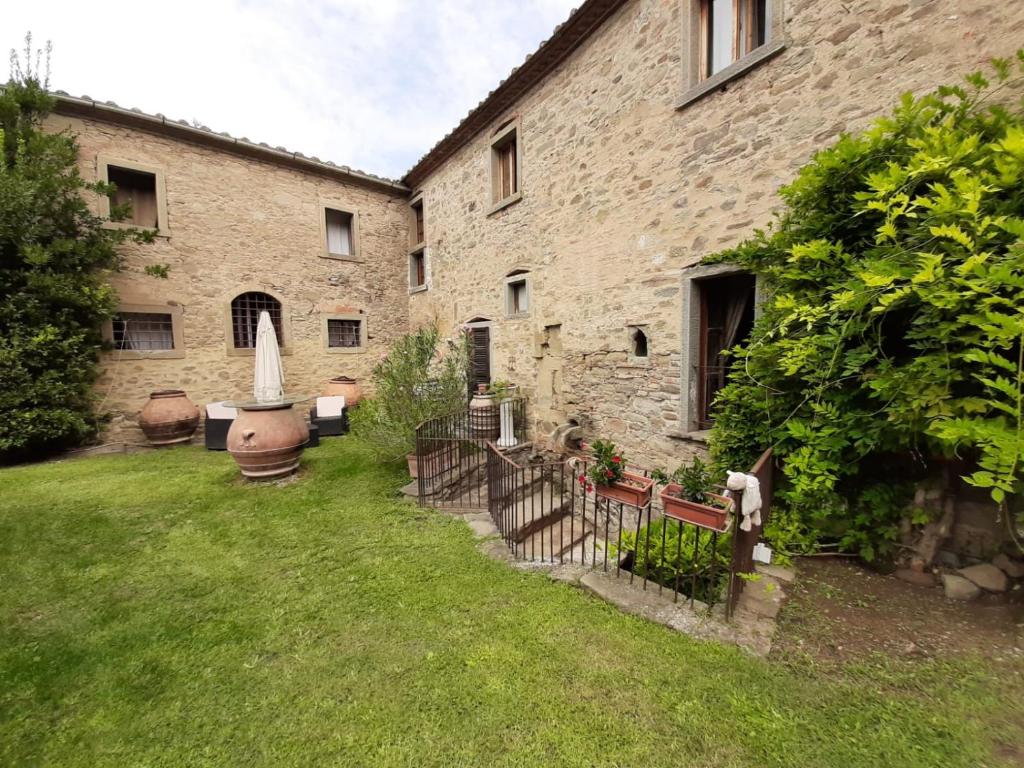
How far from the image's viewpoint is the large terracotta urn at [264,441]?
5680 millimetres

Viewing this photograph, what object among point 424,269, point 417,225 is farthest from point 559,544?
point 417,225

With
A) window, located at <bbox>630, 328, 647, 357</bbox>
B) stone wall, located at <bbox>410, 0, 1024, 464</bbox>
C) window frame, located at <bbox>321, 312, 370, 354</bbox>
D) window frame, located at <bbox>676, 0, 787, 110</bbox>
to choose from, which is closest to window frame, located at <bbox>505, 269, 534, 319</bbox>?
stone wall, located at <bbox>410, 0, 1024, 464</bbox>

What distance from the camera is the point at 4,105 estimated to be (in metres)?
6.38

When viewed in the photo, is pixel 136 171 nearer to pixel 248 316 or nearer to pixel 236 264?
pixel 236 264

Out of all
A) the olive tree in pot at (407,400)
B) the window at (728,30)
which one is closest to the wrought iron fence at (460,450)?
the olive tree in pot at (407,400)

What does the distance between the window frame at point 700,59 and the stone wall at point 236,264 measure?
28.1 feet

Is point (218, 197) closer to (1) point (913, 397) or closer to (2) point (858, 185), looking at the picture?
(2) point (858, 185)

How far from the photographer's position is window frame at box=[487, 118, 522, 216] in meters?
7.04

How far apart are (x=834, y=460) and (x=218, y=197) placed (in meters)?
11.8

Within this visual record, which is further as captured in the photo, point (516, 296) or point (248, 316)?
point (248, 316)

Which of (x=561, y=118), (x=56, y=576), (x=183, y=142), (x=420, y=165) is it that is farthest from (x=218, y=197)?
(x=56, y=576)

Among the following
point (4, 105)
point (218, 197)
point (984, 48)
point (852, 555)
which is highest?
point (4, 105)

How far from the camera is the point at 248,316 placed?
942 centimetres

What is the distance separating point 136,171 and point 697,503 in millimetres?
11650
